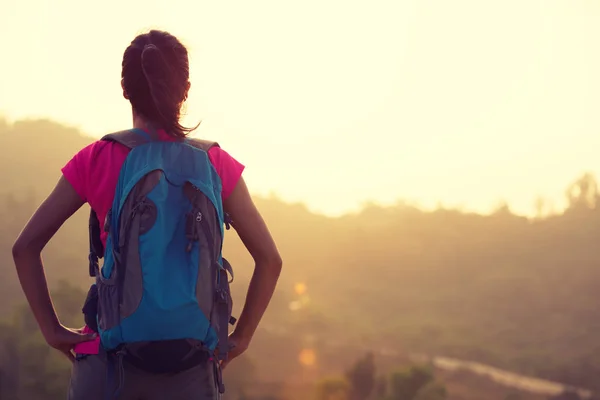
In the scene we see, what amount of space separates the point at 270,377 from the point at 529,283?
68.9m

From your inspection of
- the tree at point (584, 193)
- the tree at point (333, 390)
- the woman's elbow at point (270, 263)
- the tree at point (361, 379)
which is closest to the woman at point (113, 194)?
the woman's elbow at point (270, 263)

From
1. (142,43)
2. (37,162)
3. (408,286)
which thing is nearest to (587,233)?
(408,286)

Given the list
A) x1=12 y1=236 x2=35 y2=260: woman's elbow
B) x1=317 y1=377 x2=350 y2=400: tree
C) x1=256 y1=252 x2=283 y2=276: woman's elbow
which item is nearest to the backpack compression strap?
x1=12 y1=236 x2=35 y2=260: woman's elbow

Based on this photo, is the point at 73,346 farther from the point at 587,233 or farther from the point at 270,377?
the point at 587,233

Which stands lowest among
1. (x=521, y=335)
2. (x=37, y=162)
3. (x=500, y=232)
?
(x=521, y=335)

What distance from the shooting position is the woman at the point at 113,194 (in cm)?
156

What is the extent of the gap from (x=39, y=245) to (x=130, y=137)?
35cm

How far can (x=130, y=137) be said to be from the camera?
1.66 metres

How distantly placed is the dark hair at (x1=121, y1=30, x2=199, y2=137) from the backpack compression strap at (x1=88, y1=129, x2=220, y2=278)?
1.8 inches

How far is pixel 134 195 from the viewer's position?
1556mm

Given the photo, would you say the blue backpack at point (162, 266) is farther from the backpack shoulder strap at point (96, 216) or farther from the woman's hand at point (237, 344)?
the woman's hand at point (237, 344)

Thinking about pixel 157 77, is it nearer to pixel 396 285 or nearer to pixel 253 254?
pixel 253 254

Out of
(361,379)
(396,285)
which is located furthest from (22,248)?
(396,285)

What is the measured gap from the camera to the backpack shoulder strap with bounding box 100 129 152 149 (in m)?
1.65
